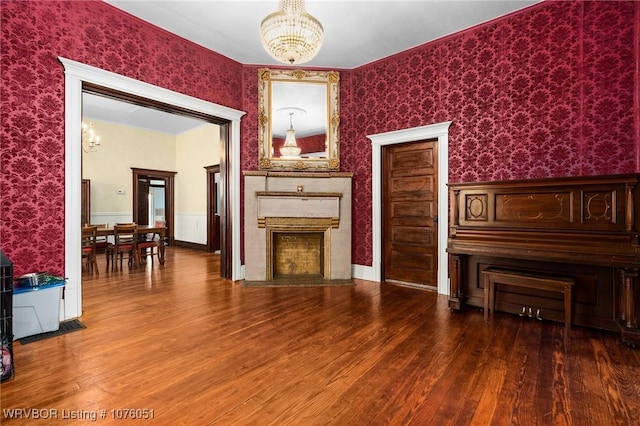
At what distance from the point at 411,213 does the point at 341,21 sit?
8.70 feet

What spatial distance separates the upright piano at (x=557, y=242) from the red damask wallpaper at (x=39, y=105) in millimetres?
4045

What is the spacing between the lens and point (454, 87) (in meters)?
3.94

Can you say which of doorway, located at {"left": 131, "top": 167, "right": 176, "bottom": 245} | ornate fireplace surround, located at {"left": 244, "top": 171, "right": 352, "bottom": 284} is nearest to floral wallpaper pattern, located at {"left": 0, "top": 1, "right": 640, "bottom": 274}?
ornate fireplace surround, located at {"left": 244, "top": 171, "right": 352, "bottom": 284}

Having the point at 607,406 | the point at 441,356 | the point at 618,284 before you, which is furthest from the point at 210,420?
the point at 618,284

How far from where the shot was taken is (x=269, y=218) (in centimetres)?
→ 462

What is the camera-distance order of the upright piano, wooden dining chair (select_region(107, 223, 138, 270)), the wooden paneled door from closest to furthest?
the upright piano → the wooden paneled door → wooden dining chair (select_region(107, 223, 138, 270))

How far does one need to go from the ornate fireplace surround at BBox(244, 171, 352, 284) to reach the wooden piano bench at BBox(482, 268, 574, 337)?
209 centimetres

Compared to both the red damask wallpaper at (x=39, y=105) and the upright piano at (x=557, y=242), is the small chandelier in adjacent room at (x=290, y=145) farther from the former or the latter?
the upright piano at (x=557, y=242)

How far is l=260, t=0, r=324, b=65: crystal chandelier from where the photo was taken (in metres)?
2.63

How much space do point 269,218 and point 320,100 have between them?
2.03 meters

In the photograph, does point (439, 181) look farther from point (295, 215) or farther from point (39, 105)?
point (39, 105)

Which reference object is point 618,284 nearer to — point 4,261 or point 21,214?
point 4,261

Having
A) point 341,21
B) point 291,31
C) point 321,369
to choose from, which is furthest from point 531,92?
point 321,369

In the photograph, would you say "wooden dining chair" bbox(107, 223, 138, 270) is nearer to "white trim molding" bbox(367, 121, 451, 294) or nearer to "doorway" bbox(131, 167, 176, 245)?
"doorway" bbox(131, 167, 176, 245)
